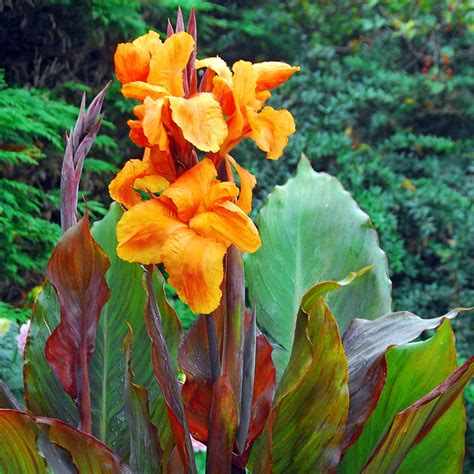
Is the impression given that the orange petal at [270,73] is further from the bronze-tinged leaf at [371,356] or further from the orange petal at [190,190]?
the bronze-tinged leaf at [371,356]

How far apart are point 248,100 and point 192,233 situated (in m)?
0.15

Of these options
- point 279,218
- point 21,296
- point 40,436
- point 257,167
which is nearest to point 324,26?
point 257,167

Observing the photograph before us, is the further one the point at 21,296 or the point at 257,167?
the point at 257,167

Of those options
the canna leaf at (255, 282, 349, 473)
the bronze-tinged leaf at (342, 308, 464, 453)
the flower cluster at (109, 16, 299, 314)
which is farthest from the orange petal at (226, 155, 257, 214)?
the bronze-tinged leaf at (342, 308, 464, 453)

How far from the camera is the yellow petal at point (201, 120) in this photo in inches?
24.8

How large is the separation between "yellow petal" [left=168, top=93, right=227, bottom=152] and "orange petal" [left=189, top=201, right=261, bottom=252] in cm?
6

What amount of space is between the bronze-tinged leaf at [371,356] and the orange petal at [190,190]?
0.29 m

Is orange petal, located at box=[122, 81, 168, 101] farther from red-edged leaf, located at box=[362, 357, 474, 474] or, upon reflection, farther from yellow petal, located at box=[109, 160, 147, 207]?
red-edged leaf, located at box=[362, 357, 474, 474]

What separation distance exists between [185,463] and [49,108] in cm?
152

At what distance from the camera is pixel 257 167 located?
2924 millimetres

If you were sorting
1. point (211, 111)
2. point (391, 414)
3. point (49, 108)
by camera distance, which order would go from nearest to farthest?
point (211, 111)
point (391, 414)
point (49, 108)

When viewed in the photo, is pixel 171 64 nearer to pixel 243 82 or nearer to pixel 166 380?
pixel 243 82

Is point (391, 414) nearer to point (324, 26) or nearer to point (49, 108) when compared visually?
point (49, 108)

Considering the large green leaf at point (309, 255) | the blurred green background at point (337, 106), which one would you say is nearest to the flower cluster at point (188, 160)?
the large green leaf at point (309, 255)
